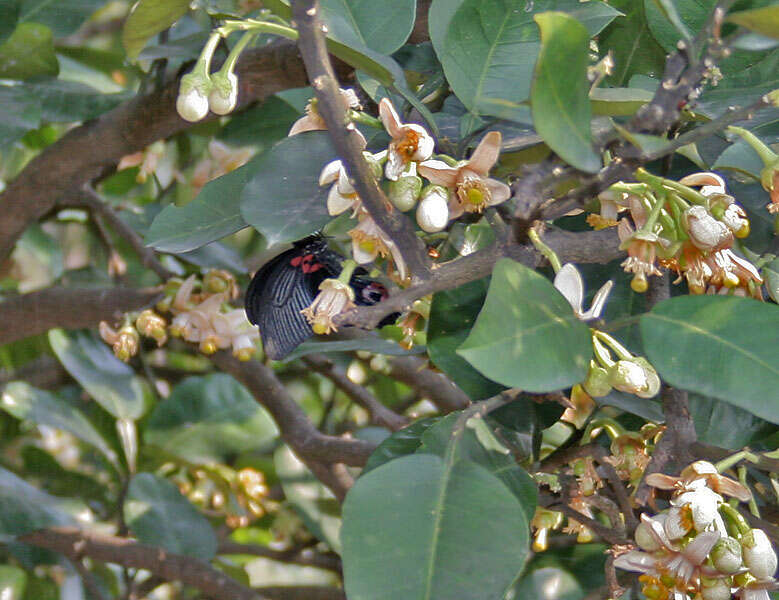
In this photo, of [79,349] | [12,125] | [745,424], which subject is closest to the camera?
[745,424]

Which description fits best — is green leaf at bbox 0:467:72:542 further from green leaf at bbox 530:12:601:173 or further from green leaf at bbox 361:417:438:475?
green leaf at bbox 530:12:601:173

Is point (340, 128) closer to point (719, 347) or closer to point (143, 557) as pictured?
point (719, 347)

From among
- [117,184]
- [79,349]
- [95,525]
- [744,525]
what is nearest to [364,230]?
[744,525]

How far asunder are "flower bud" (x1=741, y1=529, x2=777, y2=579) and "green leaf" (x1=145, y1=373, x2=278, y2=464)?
908 millimetres

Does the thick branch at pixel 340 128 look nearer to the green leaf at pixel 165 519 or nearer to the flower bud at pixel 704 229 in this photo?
the flower bud at pixel 704 229

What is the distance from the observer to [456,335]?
65 cm

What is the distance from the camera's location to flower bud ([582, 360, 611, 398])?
55cm

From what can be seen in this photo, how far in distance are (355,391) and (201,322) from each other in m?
0.28

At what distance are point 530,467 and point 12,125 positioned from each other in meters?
0.73

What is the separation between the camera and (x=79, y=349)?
4.38 ft

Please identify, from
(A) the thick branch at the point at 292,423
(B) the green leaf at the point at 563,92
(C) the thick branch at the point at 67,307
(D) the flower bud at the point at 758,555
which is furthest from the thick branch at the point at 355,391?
(B) the green leaf at the point at 563,92

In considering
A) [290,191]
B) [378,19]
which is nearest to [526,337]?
[290,191]

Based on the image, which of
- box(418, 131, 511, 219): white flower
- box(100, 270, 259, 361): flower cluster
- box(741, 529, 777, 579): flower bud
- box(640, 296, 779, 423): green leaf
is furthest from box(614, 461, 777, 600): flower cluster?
box(100, 270, 259, 361): flower cluster

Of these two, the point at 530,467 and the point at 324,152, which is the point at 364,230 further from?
the point at 530,467
